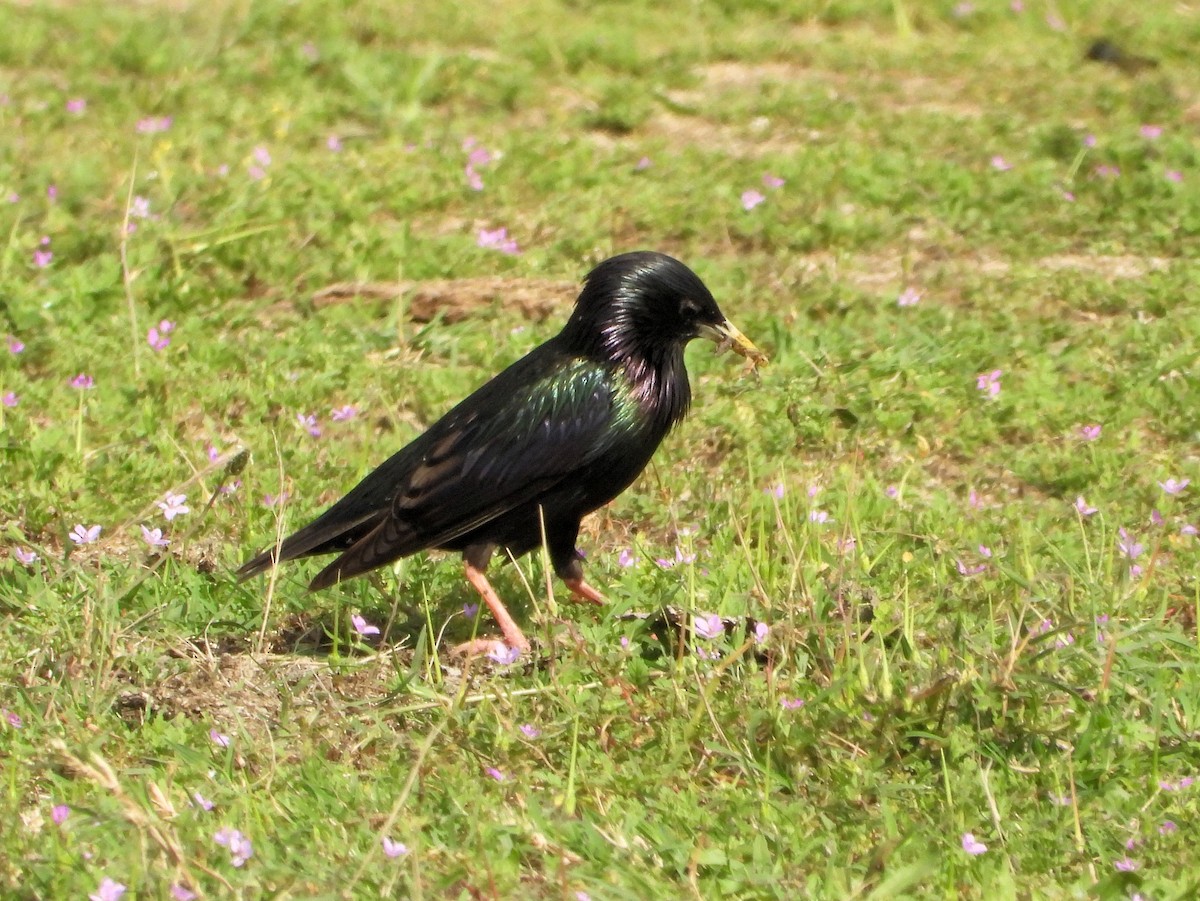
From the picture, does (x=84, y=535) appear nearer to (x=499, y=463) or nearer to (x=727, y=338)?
(x=499, y=463)

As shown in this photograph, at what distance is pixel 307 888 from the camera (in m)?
3.73

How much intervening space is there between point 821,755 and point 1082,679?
30.2 inches

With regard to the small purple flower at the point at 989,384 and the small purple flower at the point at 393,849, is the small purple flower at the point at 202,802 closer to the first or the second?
the small purple flower at the point at 393,849

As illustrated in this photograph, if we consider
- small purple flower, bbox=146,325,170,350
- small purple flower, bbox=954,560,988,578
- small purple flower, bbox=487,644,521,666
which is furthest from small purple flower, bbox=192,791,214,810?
small purple flower, bbox=146,325,170,350

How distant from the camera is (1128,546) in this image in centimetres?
498

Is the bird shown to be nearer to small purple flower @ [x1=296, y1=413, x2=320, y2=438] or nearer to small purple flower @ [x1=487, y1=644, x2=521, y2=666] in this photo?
small purple flower @ [x1=487, y1=644, x2=521, y2=666]

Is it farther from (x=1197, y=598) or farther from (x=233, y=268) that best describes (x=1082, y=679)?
(x=233, y=268)

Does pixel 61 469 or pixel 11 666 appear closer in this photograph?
pixel 11 666

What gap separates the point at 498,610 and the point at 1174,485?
7.06 feet

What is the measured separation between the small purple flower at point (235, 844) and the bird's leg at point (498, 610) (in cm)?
137

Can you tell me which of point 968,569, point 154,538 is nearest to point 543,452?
point 154,538

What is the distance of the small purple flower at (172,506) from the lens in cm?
518

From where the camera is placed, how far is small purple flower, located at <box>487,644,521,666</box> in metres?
4.77

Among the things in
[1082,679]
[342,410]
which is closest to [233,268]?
[342,410]
